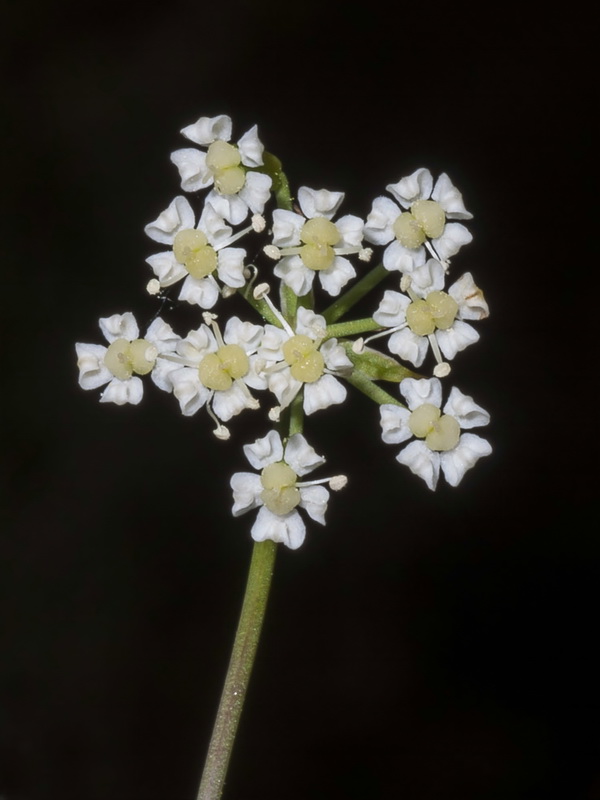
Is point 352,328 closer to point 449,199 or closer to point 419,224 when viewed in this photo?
point 419,224

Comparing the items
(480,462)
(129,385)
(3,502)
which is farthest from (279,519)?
(3,502)

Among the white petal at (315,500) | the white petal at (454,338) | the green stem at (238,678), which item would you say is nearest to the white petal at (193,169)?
the white petal at (454,338)

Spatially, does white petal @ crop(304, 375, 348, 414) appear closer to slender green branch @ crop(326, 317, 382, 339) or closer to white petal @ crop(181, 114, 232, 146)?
slender green branch @ crop(326, 317, 382, 339)

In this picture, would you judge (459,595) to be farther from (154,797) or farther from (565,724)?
(154,797)

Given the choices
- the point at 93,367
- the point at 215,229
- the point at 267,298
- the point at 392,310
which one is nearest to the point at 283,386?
the point at 267,298

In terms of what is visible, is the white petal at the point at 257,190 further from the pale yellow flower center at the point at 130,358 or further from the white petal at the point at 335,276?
the pale yellow flower center at the point at 130,358

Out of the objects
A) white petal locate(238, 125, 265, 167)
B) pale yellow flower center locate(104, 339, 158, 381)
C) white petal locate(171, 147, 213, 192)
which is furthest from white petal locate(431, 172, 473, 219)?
pale yellow flower center locate(104, 339, 158, 381)
